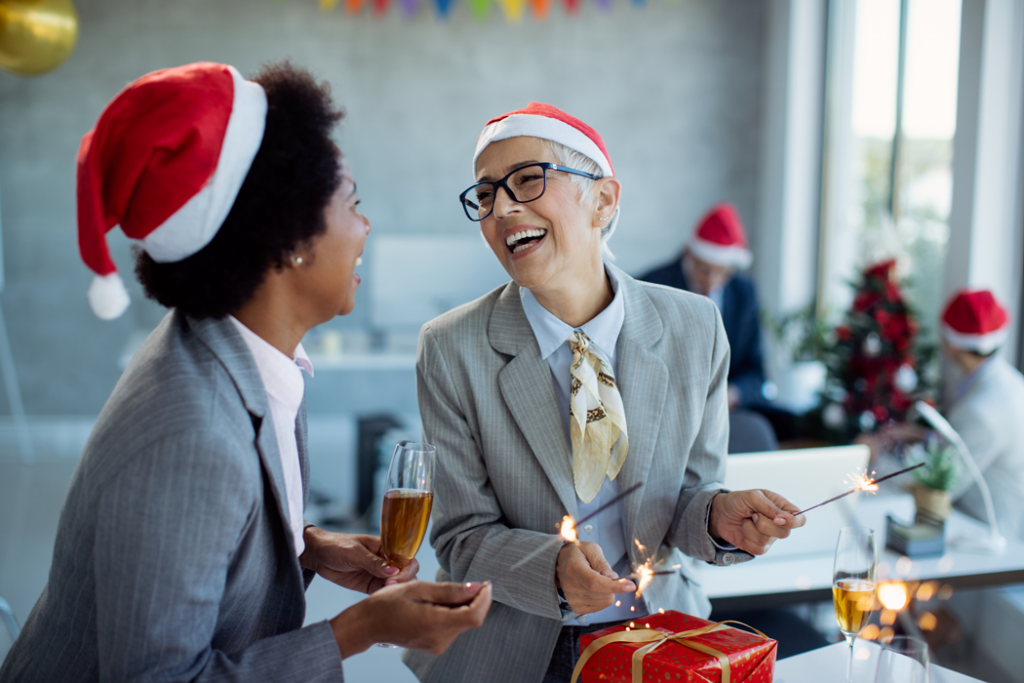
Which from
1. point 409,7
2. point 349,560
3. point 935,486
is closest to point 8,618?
point 349,560

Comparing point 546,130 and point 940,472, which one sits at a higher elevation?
point 546,130

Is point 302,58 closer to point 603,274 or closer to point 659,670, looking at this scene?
point 603,274

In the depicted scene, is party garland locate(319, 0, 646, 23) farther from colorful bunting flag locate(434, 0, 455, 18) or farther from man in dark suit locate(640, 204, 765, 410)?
man in dark suit locate(640, 204, 765, 410)

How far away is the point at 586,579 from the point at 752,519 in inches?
14.1

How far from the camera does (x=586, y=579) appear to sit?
4.08 ft

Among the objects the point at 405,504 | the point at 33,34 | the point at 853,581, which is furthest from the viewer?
the point at 33,34

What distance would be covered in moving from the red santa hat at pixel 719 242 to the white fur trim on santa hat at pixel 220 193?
3590 mm

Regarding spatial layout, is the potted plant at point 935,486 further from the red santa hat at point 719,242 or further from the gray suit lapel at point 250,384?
the red santa hat at point 719,242

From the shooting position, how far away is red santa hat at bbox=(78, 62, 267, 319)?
99 centimetres

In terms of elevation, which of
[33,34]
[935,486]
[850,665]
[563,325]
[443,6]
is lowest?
[935,486]

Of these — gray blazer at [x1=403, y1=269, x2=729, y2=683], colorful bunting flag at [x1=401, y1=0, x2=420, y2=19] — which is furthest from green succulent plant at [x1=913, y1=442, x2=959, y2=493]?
colorful bunting flag at [x1=401, y1=0, x2=420, y2=19]

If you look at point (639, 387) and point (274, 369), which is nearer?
point (274, 369)

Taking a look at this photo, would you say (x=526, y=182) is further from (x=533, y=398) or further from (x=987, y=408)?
(x=987, y=408)

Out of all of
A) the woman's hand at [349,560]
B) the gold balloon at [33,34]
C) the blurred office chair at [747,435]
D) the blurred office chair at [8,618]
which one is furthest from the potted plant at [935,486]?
the gold balloon at [33,34]
